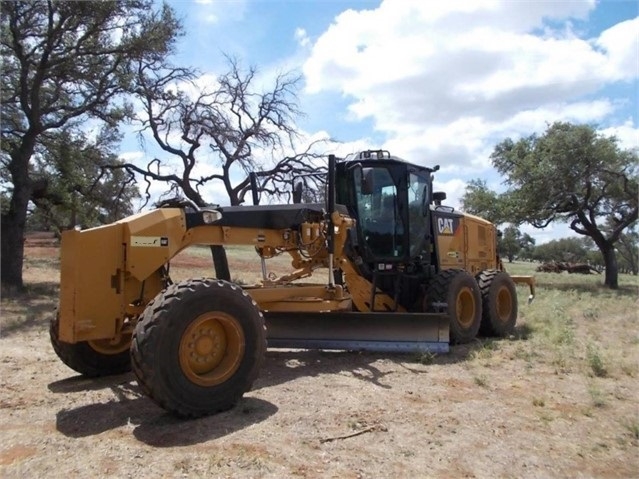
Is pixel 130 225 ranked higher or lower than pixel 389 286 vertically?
higher

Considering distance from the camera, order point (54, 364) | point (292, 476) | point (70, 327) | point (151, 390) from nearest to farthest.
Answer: point (292, 476) → point (151, 390) → point (70, 327) → point (54, 364)

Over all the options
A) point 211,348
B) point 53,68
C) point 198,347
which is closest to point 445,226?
point 211,348

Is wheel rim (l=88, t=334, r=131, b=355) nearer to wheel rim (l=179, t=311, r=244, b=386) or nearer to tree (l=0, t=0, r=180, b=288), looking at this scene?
wheel rim (l=179, t=311, r=244, b=386)

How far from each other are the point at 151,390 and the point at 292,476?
1.43 m

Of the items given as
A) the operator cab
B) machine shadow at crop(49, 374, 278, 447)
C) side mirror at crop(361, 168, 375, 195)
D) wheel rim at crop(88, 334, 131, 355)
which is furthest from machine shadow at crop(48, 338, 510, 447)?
side mirror at crop(361, 168, 375, 195)

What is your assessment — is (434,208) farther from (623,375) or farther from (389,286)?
(623,375)

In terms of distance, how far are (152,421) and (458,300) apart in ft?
17.1

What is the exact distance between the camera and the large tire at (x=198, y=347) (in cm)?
464

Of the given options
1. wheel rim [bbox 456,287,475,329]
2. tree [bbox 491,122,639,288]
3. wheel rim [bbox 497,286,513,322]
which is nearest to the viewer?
wheel rim [bbox 456,287,475,329]

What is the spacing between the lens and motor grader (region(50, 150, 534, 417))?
497 centimetres

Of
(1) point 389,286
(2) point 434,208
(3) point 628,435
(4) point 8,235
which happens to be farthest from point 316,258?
(4) point 8,235

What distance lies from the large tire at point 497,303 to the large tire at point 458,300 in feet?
2.07

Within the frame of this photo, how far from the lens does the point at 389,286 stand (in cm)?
912

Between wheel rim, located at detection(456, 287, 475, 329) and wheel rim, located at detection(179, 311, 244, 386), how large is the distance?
4.51 meters
